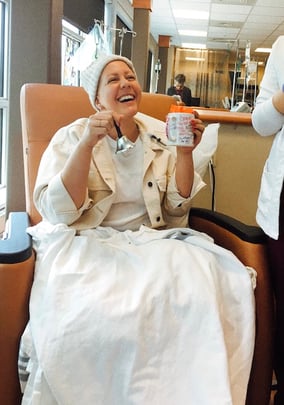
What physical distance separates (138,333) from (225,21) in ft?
27.1

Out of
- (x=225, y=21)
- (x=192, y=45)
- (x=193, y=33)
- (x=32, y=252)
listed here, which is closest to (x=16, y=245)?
(x=32, y=252)

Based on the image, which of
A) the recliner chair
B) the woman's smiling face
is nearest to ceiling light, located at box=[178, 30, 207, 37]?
the recliner chair

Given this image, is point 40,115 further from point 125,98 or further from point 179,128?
point 179,128

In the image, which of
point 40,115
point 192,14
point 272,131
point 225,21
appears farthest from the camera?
point 225,21

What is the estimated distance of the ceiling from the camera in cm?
696

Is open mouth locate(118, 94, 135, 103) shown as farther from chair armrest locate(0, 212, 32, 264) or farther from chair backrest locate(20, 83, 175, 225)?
chair armrest locate(0, 212, 32, 264)

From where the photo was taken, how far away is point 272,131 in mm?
1241

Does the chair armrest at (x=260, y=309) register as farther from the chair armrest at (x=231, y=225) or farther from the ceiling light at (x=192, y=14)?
the ceiling light at (x=192, y=14)

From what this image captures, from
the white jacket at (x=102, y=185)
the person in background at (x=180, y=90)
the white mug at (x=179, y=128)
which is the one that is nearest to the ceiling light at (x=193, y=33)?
the person in background at (x=180, y=90)

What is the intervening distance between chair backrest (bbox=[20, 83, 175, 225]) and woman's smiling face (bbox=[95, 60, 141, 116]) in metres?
0.29

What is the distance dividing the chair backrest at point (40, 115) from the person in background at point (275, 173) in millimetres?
670

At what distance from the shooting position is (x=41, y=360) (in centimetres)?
100

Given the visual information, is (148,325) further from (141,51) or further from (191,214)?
(141,51)

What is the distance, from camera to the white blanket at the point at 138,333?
39.2 inches
